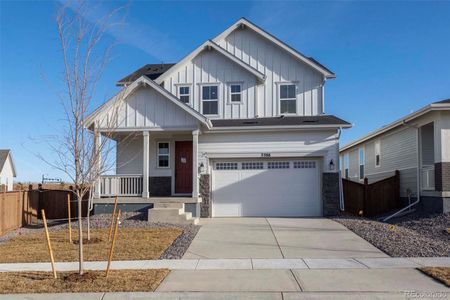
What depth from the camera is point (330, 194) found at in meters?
16.8

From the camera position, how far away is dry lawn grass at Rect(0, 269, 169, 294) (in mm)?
7039

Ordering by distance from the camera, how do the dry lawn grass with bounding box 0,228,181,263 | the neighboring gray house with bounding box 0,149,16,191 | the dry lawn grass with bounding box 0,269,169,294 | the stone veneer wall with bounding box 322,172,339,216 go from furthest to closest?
1. the neighboring gray house with bounding box 0,149,16,191
2. the stone veneer wall with bounding box 322,172,339,216
3. the dry lawn grass with bounding box 0,228,181,263
4. the dry lawn grass with bounding box 0,269,169,294

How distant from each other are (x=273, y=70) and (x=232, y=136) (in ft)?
13.3

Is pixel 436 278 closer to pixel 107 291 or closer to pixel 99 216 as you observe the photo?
pixel 107 291

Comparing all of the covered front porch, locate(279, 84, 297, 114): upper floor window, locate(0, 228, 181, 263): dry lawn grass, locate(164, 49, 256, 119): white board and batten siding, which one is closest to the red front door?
the covered front porch

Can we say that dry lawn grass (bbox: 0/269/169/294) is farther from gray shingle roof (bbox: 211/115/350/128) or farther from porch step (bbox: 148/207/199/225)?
gray shingle roof (bbox: 211/115/350/128)

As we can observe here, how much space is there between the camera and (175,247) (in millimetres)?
10711

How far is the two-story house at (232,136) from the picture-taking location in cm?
1630

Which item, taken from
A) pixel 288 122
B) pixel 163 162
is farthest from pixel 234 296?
pixel 163 162

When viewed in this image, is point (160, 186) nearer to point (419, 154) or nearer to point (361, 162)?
point (419, 154)

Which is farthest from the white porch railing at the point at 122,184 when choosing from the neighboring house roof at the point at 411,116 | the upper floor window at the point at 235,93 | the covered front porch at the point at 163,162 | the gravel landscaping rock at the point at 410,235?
the neighboring house roof at the point at 411,116

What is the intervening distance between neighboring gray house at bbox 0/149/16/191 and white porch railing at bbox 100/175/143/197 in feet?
88.8

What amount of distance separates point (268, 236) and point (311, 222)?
3.27 meters

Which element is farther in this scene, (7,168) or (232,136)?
(7,168)
